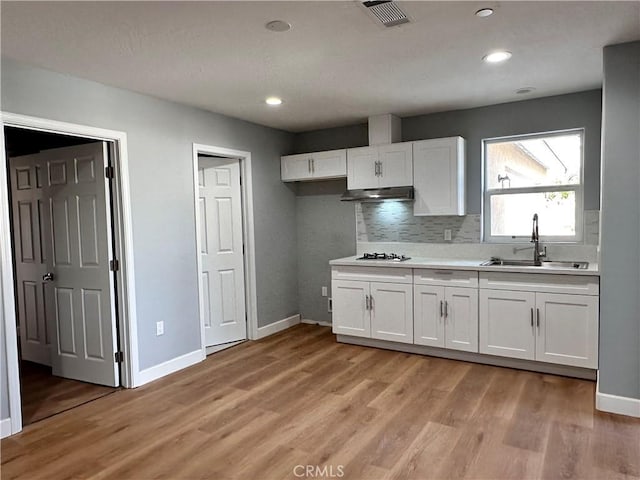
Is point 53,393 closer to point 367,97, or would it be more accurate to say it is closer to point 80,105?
point 80,105

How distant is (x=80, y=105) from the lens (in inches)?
127

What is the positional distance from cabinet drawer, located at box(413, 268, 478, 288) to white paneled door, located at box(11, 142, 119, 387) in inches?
106

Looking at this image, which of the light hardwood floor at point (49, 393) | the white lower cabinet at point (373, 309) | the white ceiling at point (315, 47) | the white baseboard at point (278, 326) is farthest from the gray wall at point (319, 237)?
the light hardwood floor at point (49, 393)


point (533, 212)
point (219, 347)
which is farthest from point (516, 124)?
point (219, 347)

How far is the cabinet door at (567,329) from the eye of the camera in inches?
134

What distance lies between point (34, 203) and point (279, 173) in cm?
251

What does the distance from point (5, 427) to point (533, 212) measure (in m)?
4.54

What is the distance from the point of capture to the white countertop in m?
3.43

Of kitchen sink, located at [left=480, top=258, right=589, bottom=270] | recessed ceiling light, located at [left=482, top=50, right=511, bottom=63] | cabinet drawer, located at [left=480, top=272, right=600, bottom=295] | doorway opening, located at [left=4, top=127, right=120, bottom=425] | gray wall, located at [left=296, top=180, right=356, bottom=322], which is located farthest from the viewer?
gray wall, located at [left=296, top=180, right=356, bottom=322]

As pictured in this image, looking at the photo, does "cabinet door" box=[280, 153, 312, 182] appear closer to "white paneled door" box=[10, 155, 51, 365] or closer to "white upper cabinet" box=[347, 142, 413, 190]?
"white upper cabinet" box=[347, 142, 413, 190]

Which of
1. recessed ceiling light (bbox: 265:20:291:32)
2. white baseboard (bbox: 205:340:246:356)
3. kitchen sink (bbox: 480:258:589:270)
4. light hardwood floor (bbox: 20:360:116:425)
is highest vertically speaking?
recessed ceiling light (bbox: 265:20:291:32)

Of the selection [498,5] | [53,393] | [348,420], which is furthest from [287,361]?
[498,5]

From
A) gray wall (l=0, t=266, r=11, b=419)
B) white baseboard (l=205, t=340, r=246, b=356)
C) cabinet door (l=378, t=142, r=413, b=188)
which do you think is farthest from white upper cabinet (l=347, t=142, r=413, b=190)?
gray wall (l=0, t=266, r=11, b=419)

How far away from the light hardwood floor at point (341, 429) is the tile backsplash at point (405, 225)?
134 centimetres
